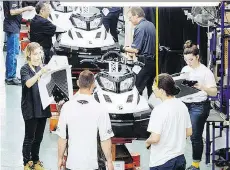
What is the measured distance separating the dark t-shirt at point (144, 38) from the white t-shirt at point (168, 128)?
3336 millimetres

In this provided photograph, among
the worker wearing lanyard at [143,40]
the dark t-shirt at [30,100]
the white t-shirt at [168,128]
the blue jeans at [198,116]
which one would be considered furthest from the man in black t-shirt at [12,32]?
the white t-shirt at [168,128]

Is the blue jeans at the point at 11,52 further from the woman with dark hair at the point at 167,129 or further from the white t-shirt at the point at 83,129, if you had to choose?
the woman with dark hair at the point at 167,129

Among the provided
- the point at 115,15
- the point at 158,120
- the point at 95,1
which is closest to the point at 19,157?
the point at 158,120

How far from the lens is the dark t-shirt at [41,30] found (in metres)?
10.5

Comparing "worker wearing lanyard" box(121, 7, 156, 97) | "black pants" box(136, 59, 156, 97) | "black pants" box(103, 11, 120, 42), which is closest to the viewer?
"worker wearing lanyard" box(121, 7, 156, 97)

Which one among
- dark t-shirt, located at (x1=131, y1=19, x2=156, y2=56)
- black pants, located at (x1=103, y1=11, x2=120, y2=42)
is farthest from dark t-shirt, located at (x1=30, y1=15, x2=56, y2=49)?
black pants, located at (x1=103, y1=11, x2=120, y2=42)

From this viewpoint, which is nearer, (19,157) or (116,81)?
(116,81)

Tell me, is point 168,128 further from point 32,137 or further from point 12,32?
point 12,32

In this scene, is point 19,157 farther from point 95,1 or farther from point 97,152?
point 95,1

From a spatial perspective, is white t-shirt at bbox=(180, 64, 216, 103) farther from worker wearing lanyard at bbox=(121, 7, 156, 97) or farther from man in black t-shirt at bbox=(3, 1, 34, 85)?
man in black t-shirt at bbox=(3, 1, 34, 85)

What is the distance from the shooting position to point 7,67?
12.1 metres

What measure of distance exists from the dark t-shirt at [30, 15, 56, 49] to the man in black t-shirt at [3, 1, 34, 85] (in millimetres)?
1283

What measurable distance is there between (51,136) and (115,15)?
17.7ft

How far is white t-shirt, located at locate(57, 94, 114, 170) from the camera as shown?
20.4ft
